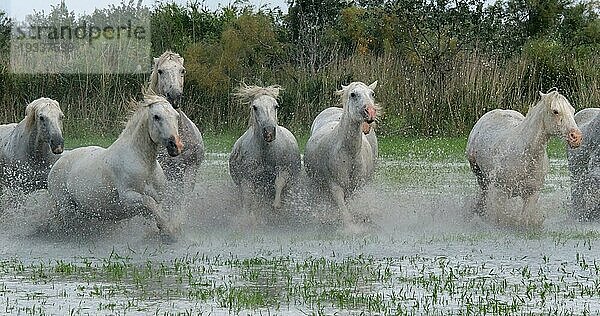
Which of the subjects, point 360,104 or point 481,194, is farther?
point 481,194

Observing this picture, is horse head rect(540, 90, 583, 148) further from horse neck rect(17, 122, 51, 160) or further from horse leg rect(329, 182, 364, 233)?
horse neck rect(17, 122, 51, 160)

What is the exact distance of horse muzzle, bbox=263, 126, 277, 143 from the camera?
11.7 m

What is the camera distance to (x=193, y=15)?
29656mm

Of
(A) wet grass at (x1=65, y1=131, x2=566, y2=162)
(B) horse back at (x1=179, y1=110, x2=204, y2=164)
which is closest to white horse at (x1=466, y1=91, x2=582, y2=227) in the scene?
(B) horse back at (x1=179, y1=110, x2=204, y2=164)

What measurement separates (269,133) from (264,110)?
0.33m

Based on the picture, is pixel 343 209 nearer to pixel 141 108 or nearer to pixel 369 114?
pixel 369 114

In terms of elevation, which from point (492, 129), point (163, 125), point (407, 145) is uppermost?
point (163, 125)

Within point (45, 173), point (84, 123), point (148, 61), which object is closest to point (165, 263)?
point (45, 173)

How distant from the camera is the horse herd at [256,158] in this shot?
10.7 meters

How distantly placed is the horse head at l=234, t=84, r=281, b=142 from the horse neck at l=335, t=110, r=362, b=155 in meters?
0.66

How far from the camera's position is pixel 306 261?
371 inches

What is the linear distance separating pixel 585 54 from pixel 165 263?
19.4m

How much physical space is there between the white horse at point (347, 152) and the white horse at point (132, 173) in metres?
1.86

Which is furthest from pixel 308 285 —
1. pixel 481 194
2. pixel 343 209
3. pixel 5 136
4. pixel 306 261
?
pixel 5 136
